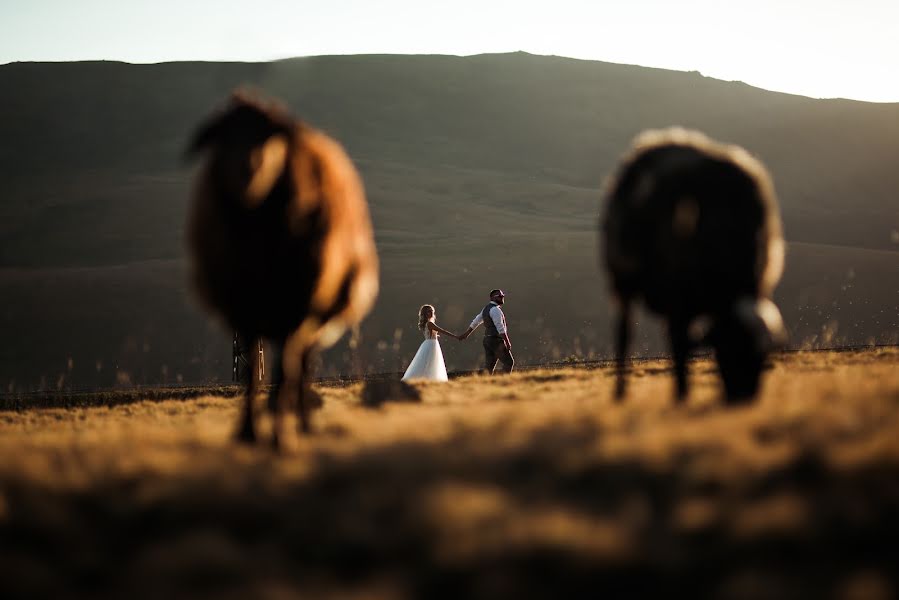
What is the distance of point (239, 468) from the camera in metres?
5.18

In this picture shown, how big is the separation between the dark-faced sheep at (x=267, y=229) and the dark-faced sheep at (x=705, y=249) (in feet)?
9.02

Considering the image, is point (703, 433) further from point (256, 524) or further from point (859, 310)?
point (859, 310)

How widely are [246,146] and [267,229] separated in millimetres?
638

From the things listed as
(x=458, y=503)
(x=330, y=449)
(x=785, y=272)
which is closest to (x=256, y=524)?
(x=458, y=503)

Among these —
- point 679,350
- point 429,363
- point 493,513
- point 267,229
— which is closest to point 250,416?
point 267,229

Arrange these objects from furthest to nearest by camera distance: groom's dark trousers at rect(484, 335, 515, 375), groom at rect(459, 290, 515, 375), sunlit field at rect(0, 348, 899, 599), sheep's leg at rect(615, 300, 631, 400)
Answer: groom's dark trousers at rect(484, 335, 515, 375), groom at rect(459, 290, 515, 375), sheep's leg at rect(615, 300, 631, 400), sunlit field at rect(0, 348, 899, 599)

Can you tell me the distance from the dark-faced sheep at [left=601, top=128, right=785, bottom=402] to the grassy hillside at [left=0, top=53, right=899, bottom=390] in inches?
701

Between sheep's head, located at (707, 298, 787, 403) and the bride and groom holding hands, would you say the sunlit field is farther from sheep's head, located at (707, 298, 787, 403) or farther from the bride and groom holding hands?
the bride and groom holding hands

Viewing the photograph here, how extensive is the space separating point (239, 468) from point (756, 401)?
4.01 m

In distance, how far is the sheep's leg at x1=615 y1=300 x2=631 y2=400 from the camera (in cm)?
851

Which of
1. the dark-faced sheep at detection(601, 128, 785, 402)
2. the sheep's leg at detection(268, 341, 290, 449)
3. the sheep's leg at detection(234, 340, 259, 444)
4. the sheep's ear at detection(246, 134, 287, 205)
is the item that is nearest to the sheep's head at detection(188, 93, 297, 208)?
the sheep's ear at detection(246, 134, 287, 205)

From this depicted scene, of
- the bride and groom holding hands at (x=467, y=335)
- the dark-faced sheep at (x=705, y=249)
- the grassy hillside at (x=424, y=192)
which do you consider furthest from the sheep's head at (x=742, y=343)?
the grassy hillside at (x=424, y=192)

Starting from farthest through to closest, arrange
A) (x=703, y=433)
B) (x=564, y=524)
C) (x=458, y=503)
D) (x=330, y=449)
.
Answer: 1. (x=330, y=449)
2. (x=703, y=433)
3. (x=458, y=503)
4. (x=564, y=524)

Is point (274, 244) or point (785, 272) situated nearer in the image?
point (274, 244)
